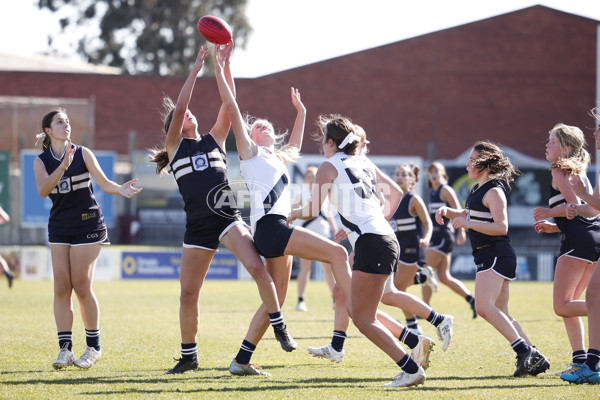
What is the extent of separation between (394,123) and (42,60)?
1844cm

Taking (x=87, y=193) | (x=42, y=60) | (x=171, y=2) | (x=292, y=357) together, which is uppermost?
(x=171, y=2)

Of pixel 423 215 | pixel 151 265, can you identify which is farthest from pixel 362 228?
pixel 151 265

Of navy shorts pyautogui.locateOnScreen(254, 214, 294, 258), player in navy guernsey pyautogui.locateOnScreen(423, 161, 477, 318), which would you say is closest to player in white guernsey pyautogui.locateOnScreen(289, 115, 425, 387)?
navy shorts pyautogui.locateOnScreen(254, 214, 294, 258)

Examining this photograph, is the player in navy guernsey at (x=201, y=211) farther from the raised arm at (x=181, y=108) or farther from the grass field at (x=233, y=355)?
the grass field at (x=233, y=355)

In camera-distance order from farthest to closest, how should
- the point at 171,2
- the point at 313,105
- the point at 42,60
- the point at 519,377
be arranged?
the point at 171,2
the point at 42,60
the point at 313,105
the point at 519,377

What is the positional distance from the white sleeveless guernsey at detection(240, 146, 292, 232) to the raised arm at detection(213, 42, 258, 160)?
0.25ft

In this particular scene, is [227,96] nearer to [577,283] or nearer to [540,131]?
[577,283]

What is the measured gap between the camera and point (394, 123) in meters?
34.2

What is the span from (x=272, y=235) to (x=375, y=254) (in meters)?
0.90

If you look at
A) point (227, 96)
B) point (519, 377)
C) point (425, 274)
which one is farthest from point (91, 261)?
point (425, 274)

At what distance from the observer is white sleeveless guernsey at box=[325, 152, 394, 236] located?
6.12 metres

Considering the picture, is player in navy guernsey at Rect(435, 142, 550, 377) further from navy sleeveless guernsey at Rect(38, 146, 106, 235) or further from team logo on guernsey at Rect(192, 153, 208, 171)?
navy sleeveless guernsey at Rect(38, 146, 106, 235)

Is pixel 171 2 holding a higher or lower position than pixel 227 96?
higher

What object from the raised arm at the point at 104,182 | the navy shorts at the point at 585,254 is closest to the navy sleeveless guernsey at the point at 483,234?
the navy shorts at the point at 585,254
